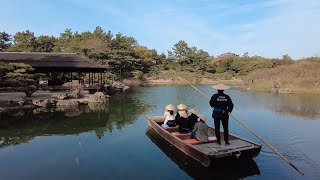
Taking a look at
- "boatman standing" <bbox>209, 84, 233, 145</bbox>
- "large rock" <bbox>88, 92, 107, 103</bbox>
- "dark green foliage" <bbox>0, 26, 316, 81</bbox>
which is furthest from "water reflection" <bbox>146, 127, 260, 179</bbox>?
"dark green foliage" <bbox>0, 26, 316, 81</bbox>

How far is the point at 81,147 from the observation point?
982cm

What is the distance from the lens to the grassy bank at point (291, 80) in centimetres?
3127

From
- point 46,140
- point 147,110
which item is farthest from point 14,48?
point 46,140

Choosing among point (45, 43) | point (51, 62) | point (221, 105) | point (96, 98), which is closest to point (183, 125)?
point (221, 105)

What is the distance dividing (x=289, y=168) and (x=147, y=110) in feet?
36.2

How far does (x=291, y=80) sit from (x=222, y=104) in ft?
95.1

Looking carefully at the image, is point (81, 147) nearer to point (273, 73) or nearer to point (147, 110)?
point (147, 110)

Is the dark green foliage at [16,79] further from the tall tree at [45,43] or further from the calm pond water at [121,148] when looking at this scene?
the tall tree at [45,43]

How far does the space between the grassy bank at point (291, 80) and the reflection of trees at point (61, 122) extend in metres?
20.0

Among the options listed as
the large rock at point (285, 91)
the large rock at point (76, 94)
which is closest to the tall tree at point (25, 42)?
the large rock at point (76, 94)

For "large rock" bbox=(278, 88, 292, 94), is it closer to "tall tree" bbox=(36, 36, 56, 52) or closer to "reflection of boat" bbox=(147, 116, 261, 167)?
"reflection of boat" bbox=(147, 116, 261, 167)

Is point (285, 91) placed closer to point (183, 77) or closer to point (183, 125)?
point (183, 77)

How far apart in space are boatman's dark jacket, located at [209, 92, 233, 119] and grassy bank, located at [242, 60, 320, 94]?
25.6 metres

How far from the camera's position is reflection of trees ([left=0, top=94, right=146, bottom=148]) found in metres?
11.9
